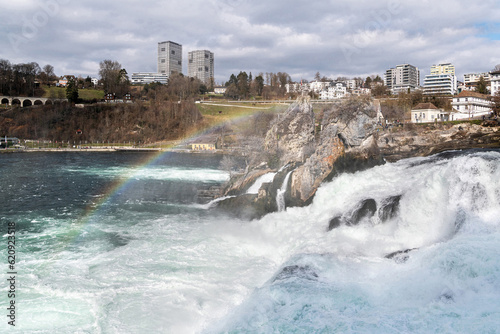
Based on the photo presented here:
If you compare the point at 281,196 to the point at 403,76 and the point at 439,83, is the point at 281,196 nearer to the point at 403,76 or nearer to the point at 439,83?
the point at 439,83

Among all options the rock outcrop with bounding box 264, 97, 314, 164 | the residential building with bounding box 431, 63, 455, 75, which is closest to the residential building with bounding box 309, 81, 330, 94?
the residential building with bounding box 431, 63, 455, 75

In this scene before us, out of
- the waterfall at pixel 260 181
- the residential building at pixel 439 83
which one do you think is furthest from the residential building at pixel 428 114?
the residential building at pixel 439 83

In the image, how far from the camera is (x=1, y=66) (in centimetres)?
11912

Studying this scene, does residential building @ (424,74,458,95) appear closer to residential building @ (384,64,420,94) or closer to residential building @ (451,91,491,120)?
residential building @ (384,64,420,94)

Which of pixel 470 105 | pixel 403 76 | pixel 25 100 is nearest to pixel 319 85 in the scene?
pixel 403 76

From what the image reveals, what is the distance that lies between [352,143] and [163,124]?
82898 millimetres

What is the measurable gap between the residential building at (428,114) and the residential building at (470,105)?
3036 millimetres

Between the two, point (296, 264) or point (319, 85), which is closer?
point (296, 264)

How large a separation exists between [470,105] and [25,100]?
397ft

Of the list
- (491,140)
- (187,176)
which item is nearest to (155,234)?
(187,176)

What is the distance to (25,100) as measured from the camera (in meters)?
114

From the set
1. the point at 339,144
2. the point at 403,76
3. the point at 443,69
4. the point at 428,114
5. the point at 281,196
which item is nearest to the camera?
the point at 281,196

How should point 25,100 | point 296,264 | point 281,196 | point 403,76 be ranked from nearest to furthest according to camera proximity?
point 296,264
point 281,196
point 25,100
point 403,76

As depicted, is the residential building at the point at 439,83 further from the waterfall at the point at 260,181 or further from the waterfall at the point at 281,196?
the waterfall at the point at 281,196
